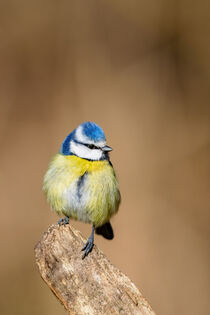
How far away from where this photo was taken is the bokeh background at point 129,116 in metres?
4.13

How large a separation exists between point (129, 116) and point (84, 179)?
5.51 ft

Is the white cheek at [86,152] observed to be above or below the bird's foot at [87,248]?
above

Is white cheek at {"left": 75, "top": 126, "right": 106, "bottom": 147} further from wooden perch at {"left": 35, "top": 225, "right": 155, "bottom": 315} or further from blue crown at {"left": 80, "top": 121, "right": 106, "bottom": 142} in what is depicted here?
wooden perch at {"left": 35, "top": 225, "right": 155, "bottom": 315}

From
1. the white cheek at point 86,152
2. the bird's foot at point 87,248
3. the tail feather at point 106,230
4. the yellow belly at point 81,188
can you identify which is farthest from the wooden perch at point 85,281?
the tail feather at point 106,230

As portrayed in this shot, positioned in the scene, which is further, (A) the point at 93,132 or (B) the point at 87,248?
(A) the point at 93,132

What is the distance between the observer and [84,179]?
2.87 metres

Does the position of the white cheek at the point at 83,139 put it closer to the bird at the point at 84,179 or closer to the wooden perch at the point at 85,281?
the bird at the point at 84,179

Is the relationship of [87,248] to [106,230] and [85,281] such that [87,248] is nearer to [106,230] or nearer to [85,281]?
[85,281]

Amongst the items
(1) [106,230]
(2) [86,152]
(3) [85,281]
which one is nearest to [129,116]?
(1) [106,230]

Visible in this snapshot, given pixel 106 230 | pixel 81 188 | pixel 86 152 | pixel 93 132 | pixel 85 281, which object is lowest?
pixel 106 230

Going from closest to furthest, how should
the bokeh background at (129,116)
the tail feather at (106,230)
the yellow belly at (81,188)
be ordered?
the yellow belly at (81,188)
the tail feather at (106,230)
the bokeh background at (129,116)

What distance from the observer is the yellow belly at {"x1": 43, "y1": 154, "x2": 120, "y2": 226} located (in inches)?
113

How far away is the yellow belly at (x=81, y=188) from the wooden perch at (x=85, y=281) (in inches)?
29.1

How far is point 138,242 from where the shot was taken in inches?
164
